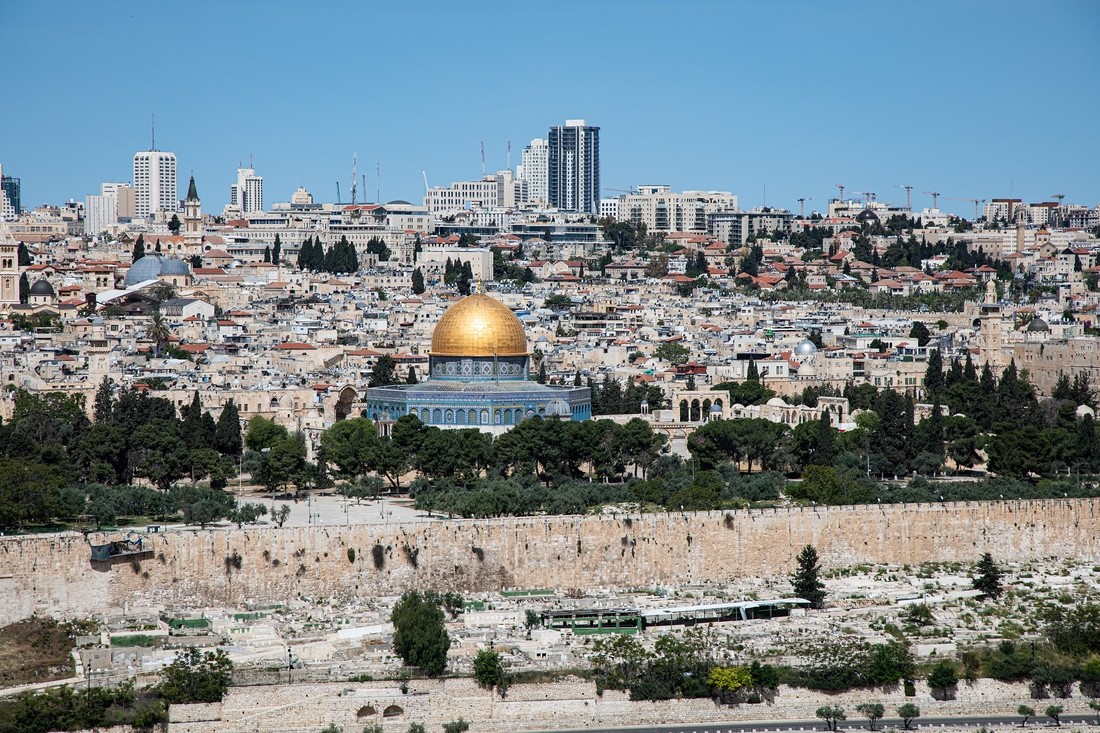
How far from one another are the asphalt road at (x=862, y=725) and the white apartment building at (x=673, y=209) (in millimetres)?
104789

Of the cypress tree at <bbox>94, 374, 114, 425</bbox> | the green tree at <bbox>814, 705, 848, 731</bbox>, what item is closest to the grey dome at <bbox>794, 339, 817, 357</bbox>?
the cypress tree at <bbox>94, 374, 114, 425</bbox>

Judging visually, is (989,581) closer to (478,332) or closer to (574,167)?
(478,332)

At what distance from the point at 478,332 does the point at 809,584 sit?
20.7 metres

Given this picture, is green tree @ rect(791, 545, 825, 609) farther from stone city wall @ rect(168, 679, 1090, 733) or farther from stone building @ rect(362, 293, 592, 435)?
stone building @ rect(362, 293, 592, 435)

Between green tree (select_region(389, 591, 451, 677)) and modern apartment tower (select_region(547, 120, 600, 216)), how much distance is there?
135595 millimetres

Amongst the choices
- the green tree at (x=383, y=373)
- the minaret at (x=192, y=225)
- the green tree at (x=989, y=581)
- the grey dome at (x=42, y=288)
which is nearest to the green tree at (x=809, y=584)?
the green tree at (x=989, y=581)

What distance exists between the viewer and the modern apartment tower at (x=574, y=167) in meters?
166

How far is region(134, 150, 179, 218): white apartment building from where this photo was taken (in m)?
167

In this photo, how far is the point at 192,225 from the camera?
109 meters

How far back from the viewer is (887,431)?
46688mm

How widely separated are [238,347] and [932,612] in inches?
1505

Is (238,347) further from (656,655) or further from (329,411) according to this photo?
(656,655)

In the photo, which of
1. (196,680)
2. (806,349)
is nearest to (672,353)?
(806,349)

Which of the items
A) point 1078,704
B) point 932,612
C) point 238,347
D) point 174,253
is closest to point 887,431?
point 932,612
